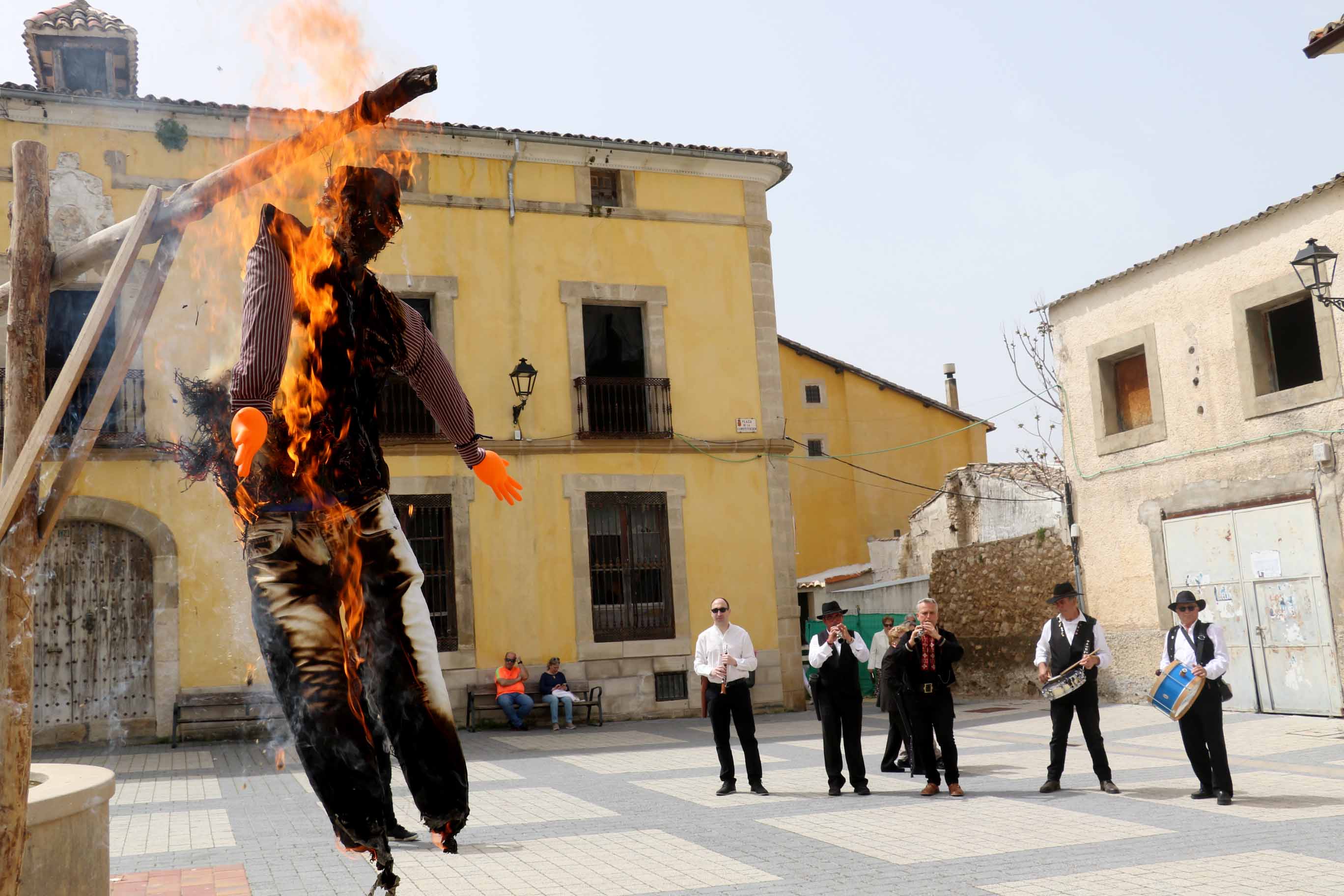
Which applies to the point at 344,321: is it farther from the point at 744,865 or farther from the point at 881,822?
the point at 881,822

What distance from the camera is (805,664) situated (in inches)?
859

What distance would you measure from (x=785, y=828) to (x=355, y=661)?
18.7 ft

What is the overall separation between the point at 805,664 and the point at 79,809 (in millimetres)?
18032

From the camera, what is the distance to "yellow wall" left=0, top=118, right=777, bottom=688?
48.6 feet

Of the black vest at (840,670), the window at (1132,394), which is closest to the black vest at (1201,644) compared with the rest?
the black vest at (840,670)

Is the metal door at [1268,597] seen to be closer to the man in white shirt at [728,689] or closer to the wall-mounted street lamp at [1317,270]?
the wall-mounted street lamp at [1317,270]

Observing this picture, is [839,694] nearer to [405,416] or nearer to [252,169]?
[252,169]

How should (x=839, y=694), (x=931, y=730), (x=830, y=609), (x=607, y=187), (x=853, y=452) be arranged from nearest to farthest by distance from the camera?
(x=931, y=730) → (x=839, y=694) → (x=830, y=609) → (x=607, y=187) → (x=853, y=452)

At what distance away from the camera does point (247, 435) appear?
2.68m

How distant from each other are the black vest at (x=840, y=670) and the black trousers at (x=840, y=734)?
0.07 meters

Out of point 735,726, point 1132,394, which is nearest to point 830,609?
point 735,726

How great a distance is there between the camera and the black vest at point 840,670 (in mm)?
9859

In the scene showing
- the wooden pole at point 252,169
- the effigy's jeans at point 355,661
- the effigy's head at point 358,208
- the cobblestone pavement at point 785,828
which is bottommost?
the cobblestone pavement at point 785,828

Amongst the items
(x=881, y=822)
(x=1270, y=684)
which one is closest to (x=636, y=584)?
(x=1270, y=684)
